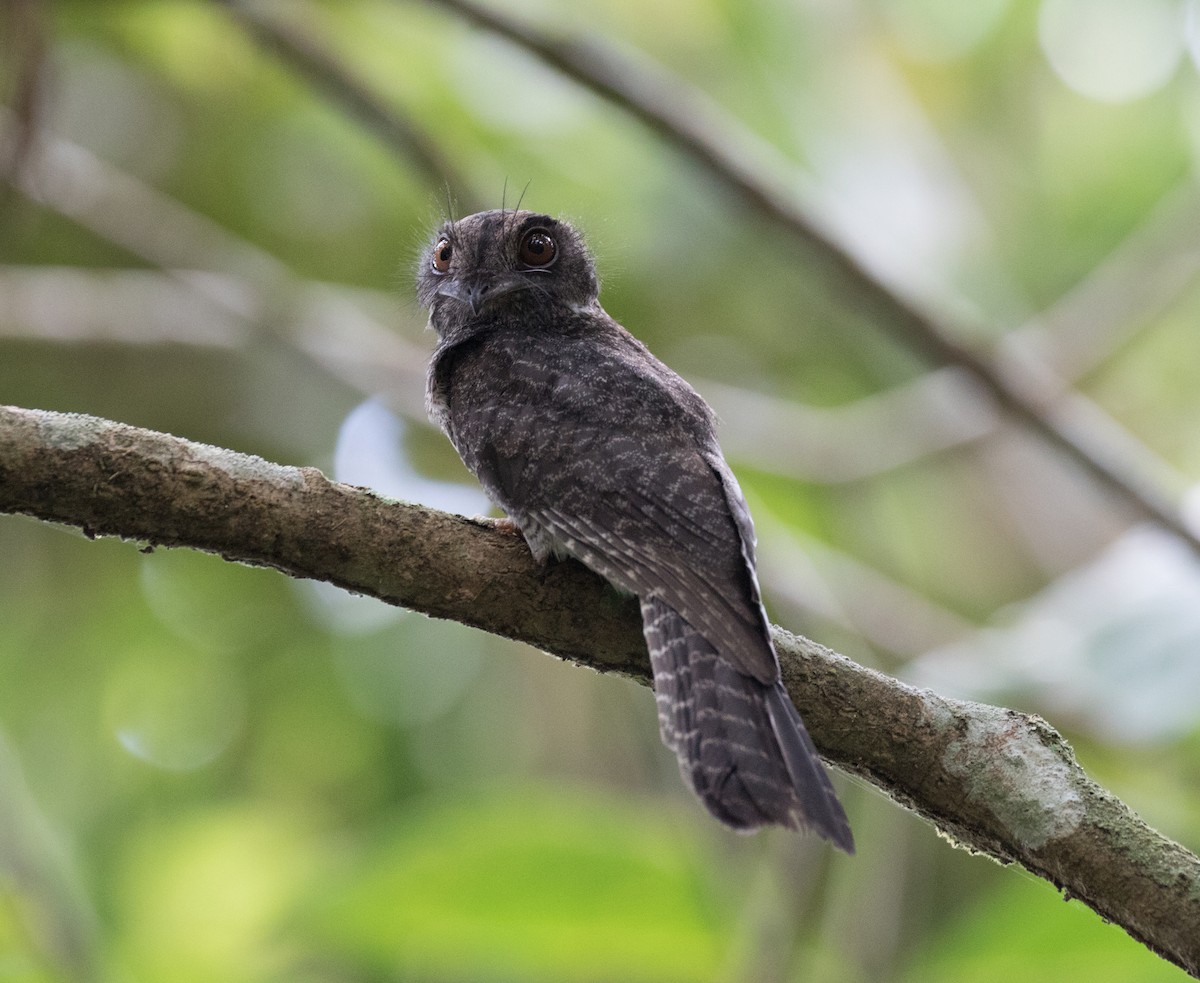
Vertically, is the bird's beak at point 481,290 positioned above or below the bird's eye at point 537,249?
below

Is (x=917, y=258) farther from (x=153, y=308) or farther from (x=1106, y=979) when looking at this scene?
(x=1106, y=979)

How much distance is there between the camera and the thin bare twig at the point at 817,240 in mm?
4941

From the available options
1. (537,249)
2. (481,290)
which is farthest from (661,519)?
(537,249)

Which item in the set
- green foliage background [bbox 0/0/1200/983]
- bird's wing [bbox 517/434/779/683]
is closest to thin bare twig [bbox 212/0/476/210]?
green foliage background [bbox 0/0/1200/983]

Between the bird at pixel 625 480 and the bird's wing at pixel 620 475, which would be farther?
the bird's wing at pixel 620 475

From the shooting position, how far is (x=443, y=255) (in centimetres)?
441

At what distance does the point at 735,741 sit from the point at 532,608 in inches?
19.9

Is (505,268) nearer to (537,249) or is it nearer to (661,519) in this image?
(537,249)

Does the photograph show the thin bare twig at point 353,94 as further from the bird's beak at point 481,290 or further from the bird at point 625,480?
the bird's beak at point 481,290

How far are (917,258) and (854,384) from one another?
940mm

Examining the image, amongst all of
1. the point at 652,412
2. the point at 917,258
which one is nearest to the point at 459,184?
the point at 652,412

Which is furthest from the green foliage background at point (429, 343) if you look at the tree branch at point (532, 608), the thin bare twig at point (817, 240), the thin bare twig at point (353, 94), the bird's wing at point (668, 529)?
the tree branch at point (532, 608)

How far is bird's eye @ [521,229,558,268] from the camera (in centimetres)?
422

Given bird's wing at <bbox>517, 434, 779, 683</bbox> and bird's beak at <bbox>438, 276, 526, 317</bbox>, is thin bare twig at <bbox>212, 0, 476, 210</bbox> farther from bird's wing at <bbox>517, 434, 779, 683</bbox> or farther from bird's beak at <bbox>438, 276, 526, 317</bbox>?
bird's wing at <bbox>517, 434, 779, 683</bbox>
